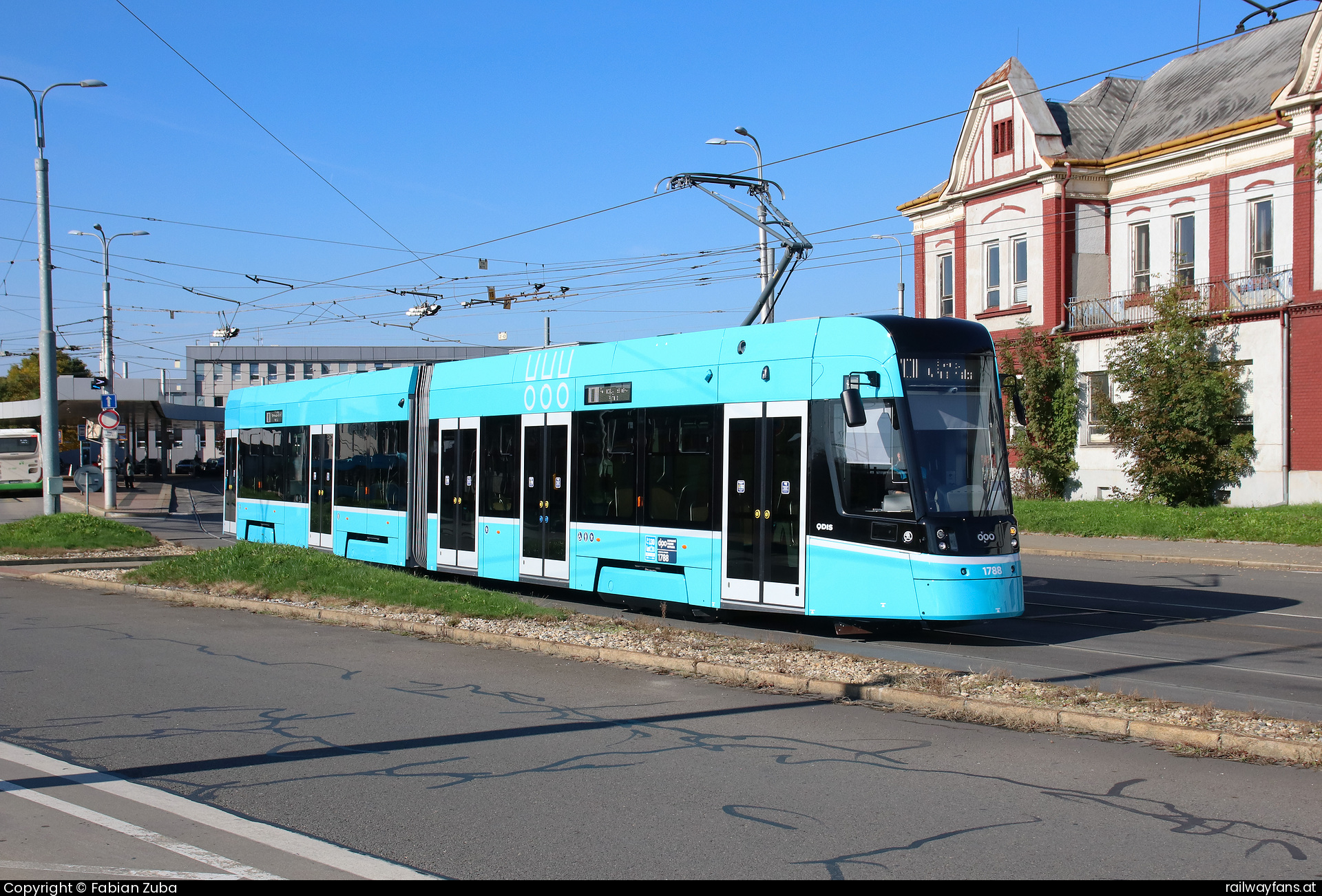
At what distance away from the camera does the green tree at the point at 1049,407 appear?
32688 mm

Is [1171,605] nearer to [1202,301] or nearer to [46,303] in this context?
[1202,301]

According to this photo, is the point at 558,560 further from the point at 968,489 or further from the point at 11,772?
the point at 11,772

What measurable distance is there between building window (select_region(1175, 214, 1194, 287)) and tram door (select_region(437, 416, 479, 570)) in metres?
21.8

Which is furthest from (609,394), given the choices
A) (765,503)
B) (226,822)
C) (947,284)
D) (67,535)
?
(947,284)

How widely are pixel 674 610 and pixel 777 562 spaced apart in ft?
7.52

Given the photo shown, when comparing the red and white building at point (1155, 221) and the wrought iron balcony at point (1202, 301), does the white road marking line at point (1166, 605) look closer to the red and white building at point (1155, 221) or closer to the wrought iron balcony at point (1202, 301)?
the red and white building at point (1155, 221)

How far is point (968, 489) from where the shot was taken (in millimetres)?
11656

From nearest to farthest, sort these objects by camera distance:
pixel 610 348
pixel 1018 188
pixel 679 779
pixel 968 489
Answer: pixel 679 779 < pixel 968 489 < pixel 610 348 < pixel 1018 188

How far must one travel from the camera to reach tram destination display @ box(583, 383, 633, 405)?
1494 cm

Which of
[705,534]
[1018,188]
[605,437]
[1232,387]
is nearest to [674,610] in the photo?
[705,534]

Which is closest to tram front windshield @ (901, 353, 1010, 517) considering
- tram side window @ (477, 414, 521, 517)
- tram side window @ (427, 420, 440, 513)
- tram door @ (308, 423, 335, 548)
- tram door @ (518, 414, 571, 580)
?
tram door @ (518, 414, 571, 580)

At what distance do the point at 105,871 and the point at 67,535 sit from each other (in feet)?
67.1

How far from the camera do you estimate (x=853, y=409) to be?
1135cm

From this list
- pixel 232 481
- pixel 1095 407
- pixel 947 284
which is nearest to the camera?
pixel 232 481
